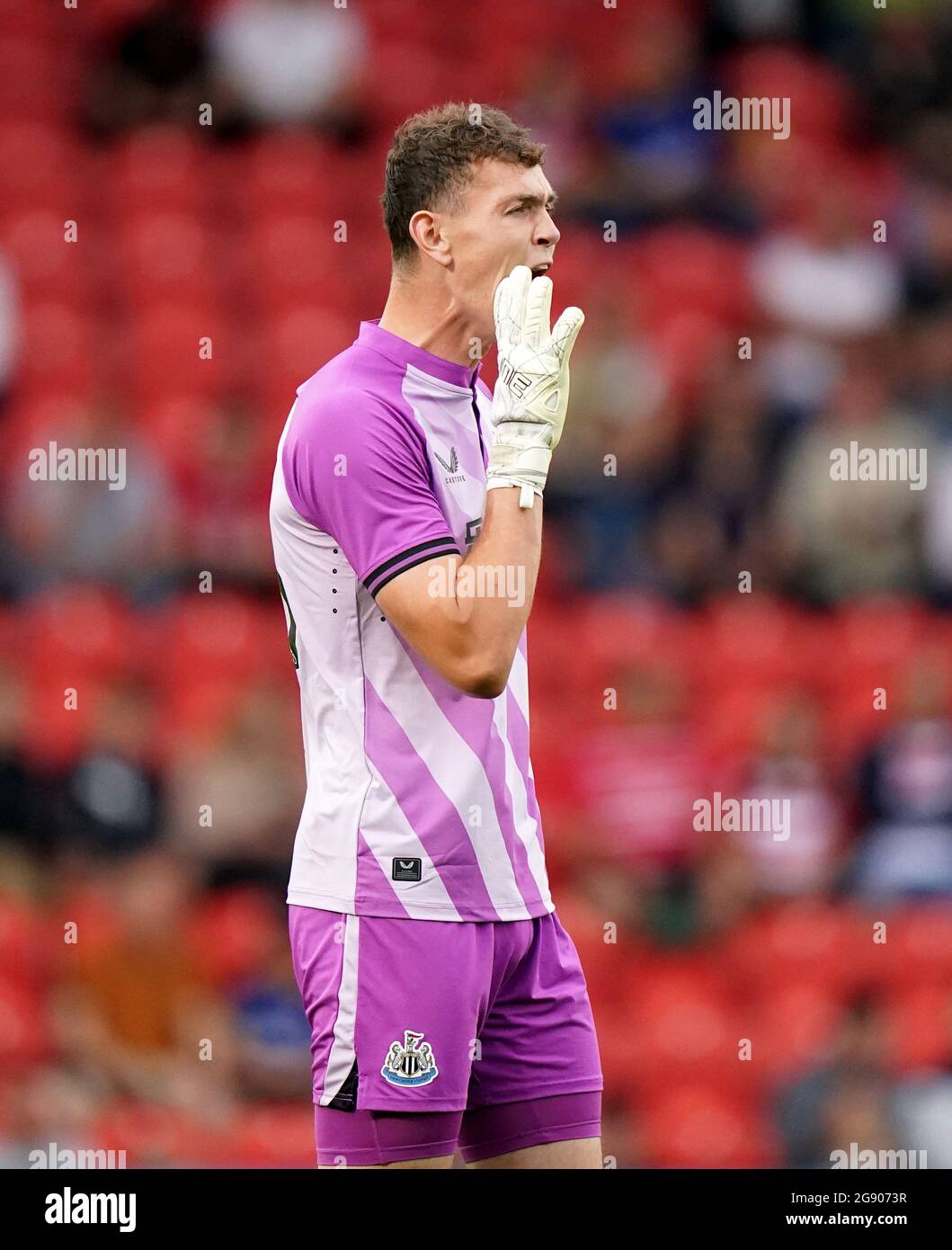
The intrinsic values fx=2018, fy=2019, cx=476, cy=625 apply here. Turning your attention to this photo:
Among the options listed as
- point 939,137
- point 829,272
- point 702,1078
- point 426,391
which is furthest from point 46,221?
point 426,391

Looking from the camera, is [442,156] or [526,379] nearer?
[526,379]

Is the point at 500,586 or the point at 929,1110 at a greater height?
the point at 500,586

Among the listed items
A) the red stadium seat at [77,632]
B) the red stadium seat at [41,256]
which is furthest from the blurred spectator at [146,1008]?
the red stadium seat at [41,256]

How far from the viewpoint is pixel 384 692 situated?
278cm

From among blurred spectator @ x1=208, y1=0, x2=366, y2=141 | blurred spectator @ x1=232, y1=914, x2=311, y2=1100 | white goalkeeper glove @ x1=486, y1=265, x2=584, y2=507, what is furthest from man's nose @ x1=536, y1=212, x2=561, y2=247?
blurred spectator @ x1=208, y1=0, x2=366, y2=141

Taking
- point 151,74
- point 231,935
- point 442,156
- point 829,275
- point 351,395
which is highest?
point 151,74

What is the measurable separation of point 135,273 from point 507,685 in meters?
5.81

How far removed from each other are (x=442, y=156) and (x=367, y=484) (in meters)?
0.53

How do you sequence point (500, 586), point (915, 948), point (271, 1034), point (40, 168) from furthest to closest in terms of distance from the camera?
point (40, 168)
point (915, 948)
point (271, 1034)
point (500, 586)

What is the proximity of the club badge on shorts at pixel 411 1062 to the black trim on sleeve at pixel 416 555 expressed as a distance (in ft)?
2.01

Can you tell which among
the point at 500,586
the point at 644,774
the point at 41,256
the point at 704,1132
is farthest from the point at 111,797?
the point at 500,586

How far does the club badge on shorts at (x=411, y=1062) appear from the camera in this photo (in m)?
2.71

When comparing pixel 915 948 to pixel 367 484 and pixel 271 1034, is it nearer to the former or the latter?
pixel 271 1034

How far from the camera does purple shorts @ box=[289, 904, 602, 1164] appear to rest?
271 centimetres
